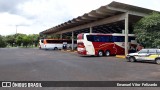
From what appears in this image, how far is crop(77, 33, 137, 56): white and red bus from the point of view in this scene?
3175cm

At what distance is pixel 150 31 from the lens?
2994 centimetres

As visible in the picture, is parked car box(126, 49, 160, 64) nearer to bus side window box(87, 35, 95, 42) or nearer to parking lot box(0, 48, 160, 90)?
parking lot box(0, 48, 160, 90)

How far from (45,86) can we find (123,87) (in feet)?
9.67

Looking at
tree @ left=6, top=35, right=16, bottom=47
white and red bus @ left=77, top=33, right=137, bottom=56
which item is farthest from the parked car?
tree @ left=6, top=35, right=16, bottom=47

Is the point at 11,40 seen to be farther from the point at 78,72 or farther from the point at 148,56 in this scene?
the point at 78,72

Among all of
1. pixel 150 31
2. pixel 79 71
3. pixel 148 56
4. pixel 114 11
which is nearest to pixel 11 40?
pixel 114 11

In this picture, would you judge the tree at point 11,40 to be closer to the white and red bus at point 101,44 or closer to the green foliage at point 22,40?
the green foliage at point 22,40

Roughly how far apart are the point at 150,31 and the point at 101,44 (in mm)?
6332

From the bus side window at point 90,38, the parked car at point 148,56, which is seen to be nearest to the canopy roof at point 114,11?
the bus side window at point 90,38

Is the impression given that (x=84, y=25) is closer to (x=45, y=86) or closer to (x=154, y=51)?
(x=154, y=51)

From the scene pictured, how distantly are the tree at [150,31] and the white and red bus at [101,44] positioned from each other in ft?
12.6

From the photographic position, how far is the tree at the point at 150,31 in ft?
95.2

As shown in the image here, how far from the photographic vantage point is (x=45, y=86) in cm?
972

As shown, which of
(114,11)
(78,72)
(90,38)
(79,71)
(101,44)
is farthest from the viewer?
(101,44)
